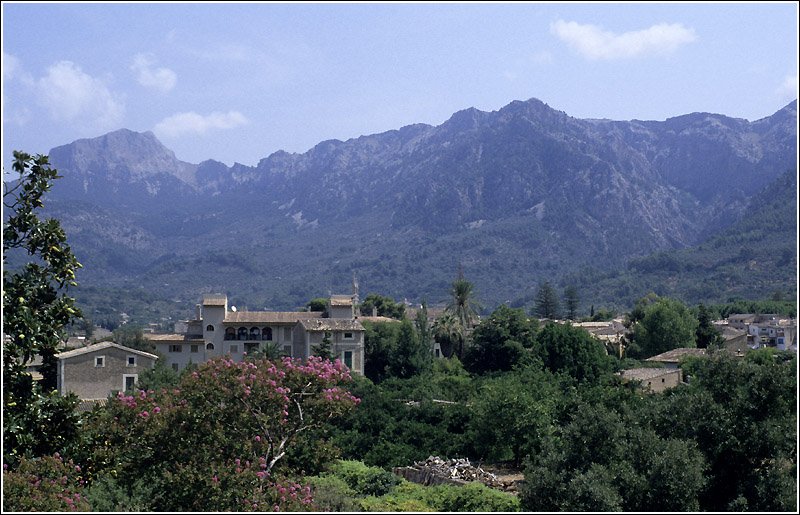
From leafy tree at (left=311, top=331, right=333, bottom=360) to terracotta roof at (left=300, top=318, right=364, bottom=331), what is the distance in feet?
3.31

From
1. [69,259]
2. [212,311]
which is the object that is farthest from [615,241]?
[69,259]

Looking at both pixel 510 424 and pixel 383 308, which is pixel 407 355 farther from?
pixel 510 424

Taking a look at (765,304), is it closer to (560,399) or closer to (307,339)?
(307,339)

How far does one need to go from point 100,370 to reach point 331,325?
446 inches

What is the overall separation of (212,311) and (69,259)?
36.6 m

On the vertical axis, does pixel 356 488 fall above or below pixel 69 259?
below

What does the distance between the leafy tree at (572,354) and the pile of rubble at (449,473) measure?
1555 cm

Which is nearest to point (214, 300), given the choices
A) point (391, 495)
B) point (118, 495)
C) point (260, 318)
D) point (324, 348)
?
point (260, 318)

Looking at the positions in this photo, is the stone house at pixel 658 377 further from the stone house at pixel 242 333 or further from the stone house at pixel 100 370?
the stone house at pixel 100 370

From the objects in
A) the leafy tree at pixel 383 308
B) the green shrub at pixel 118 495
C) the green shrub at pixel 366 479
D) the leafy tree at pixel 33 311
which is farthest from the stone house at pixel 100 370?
the leafy tree at pixel 33 311

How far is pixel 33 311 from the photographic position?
1003cm

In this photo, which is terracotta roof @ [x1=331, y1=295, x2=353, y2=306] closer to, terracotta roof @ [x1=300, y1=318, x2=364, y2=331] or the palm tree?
terracotta roof @ [x1=300, y1=318, x2=364, y2=331]

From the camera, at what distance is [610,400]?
21641 millimetres

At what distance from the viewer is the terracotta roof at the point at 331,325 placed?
44.0m
